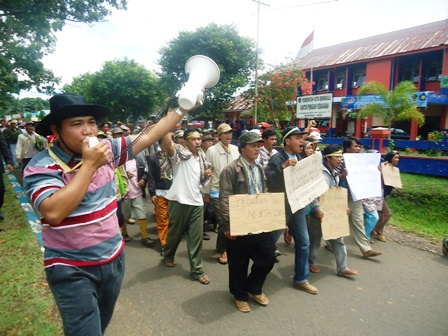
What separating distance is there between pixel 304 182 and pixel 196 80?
2.15 m

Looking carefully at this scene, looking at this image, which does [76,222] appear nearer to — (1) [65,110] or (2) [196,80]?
(1) [65,110]

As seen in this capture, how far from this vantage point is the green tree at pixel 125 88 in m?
33.2

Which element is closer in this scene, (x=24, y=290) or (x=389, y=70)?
(x=24, y=290)

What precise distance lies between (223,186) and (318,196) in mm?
1246

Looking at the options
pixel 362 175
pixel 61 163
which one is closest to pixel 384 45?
pixel 362 175

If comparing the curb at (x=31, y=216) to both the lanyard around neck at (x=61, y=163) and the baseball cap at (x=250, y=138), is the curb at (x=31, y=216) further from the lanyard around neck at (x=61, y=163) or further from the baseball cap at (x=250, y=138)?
the baseball cap at (x=250, y=138)

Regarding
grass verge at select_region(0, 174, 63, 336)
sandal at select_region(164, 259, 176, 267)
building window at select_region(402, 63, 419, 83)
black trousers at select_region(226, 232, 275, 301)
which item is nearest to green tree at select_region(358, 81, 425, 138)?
building window at select_region(402, 63, 419, 83)

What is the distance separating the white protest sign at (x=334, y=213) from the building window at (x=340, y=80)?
23824 mm

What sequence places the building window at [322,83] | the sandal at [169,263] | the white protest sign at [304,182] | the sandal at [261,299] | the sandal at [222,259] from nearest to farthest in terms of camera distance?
the sandal at [261,299] < the white protest sign at [304,182] < the sandal at [169,263] < the sandal at [222,259] < the building window at [322,83]

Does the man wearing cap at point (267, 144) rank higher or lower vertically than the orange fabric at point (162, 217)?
higher

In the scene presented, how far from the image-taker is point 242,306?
3.24m

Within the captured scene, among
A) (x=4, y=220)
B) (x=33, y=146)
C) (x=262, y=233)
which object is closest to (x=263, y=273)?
(x=262, y=233)

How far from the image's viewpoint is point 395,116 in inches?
561

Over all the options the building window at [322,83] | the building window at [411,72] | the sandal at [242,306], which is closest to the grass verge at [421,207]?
the sandal at [242,306]
